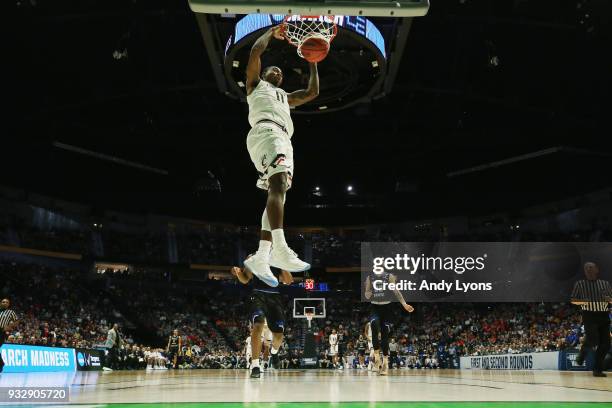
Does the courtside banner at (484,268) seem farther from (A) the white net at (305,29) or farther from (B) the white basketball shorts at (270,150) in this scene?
(B) the white basketball shorts at (270,150)

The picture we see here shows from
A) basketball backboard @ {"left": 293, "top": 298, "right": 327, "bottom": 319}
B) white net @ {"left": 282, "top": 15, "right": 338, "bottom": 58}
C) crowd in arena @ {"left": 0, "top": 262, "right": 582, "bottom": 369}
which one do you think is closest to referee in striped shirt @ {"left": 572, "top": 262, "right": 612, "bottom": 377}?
white net @ {"left": 282, "top": 15, "right": 338, "bottom": 58}

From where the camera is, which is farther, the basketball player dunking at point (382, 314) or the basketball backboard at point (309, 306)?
the basketball backboard at point (309, 306)

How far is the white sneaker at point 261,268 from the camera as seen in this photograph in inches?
182

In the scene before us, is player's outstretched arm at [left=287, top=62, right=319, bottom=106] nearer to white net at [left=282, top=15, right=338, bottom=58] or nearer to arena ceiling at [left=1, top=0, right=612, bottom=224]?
white net at [left=282, top=15, right=338, bottom=58]

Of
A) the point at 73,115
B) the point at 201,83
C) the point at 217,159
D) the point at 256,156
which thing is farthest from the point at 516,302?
the point at 256,156

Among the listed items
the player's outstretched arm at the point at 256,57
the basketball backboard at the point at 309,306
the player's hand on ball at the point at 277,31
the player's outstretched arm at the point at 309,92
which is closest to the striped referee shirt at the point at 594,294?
the player's outstretched arm at the point at 309,92

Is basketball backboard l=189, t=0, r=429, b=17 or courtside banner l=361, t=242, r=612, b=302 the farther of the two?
courtside banner l=361, t=242, r=612, b=302

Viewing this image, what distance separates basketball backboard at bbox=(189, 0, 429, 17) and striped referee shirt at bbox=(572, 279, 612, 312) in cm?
720

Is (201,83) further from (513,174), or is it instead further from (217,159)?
(513,174)

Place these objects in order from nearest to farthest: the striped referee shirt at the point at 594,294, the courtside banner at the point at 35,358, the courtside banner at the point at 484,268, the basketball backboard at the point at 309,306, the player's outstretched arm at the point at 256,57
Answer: the player's outstretched arm at the point at 256,57 → the striped referee shirt at the point at 594,294 → the courtside banner at the point at 35,358 → the basketball backboard at the point at 309,306 → the courtside banner at the point at 484,268

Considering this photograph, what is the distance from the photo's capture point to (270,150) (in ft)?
15.6

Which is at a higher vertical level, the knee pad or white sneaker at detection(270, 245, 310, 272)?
white sneaker at detection(270, 245, 310, 272)

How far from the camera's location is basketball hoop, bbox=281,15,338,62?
5.12 m

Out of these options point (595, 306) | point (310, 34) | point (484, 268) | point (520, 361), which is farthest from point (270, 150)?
point (484, 268)
